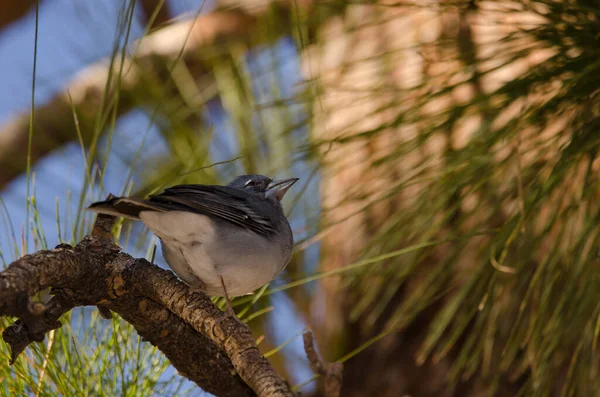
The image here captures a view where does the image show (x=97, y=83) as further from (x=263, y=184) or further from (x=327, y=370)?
(x=327, y=370)

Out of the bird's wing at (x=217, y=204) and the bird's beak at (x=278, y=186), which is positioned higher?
the bird's beak at (x=278, y=186)

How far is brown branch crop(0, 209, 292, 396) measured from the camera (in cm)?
107

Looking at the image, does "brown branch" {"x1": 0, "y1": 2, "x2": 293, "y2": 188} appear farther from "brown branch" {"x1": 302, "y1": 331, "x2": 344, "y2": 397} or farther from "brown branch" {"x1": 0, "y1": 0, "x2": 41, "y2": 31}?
"brown branch" {"x1": 302, "y1": 331, "x2": 344, "y2": 397}

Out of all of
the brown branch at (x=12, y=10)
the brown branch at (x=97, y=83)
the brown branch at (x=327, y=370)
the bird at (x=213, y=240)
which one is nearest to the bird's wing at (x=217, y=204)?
the bird at (x=213, y=240)

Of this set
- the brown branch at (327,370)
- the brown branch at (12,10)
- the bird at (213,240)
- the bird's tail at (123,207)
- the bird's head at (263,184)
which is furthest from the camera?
the brown branch at (12,10)

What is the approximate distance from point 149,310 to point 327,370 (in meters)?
0.32

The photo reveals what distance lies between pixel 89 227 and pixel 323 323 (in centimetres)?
125

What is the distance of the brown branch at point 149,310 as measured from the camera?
3.51ft

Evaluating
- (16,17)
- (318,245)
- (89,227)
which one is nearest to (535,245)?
(89,227)

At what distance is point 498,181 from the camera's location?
1.72 m

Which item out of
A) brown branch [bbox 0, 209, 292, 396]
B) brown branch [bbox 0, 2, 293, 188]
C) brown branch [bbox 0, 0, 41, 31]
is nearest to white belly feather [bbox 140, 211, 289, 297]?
brown branch [bbox 0, 209, 292, 396]

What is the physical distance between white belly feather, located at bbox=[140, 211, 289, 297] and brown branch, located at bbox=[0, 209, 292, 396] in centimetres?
15

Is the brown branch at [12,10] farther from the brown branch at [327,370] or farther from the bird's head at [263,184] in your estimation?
the brown branch at [327,370]

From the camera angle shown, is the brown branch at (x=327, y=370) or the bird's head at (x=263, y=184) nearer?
the brown branch at (x=327, y=370)
